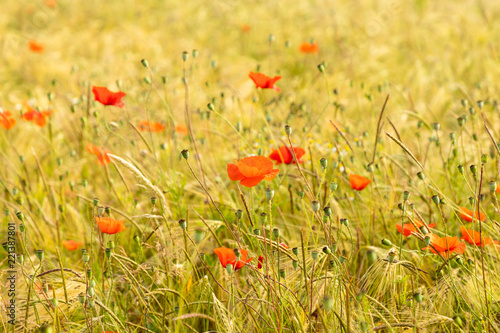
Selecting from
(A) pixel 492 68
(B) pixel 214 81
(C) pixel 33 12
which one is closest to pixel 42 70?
(B) pixel 214 81

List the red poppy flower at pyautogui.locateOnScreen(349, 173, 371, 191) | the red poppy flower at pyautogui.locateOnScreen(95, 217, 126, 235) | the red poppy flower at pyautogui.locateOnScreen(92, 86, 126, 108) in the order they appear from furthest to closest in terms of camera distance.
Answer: the red poppy flower at pyautogui.locateOnScreen(92, 86, 126, 108), the red poppy flower at pyautogui.locateOnScreen(349, 173, 371, 191), the red poppy flower at pyautogui.locateOnScreen(95, 217, 126, 235)

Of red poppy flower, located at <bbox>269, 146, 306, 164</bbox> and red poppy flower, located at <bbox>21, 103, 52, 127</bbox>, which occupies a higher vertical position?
red poppy flower, located at <bbox>21, 103, 52, 127</bbox>

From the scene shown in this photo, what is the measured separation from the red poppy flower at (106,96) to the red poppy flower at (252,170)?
60 centimetres

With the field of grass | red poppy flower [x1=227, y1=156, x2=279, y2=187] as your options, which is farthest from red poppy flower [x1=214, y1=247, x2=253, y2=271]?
red poppy flower [x1=227, y1=156, x2=279, y2=187]

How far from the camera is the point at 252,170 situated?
3.83 ft

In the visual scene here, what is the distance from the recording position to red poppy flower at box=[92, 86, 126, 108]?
1.54 metres

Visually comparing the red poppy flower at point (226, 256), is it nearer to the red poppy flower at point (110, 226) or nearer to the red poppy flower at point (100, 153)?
the red poppy flower at point (110, 226)

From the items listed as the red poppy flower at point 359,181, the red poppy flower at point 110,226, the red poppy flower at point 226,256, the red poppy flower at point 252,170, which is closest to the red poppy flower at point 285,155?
the red poppy flower at point 359,181

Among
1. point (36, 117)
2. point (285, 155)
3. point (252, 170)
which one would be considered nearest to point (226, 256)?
point (252, 170)

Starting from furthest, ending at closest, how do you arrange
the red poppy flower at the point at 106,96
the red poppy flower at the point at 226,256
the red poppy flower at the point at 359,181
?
1. the red poppy flower at the point at 106,96
2. the red poppy flower at the point at 359,181
3. the red poppy flower at the point at 226,256

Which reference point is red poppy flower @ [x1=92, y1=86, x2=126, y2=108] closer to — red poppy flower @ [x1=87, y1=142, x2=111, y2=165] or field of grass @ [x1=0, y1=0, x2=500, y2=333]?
field of grass @ [x1=0, y1=0, x2=500, y2=333]

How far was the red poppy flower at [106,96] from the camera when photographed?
5.05 ft

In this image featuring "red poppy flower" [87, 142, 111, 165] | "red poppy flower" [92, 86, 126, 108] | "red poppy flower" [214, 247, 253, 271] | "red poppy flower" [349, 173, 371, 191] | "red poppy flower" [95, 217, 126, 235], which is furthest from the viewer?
"red poppy flower" [87, 142, 111, 165]

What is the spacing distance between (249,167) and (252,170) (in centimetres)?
1
